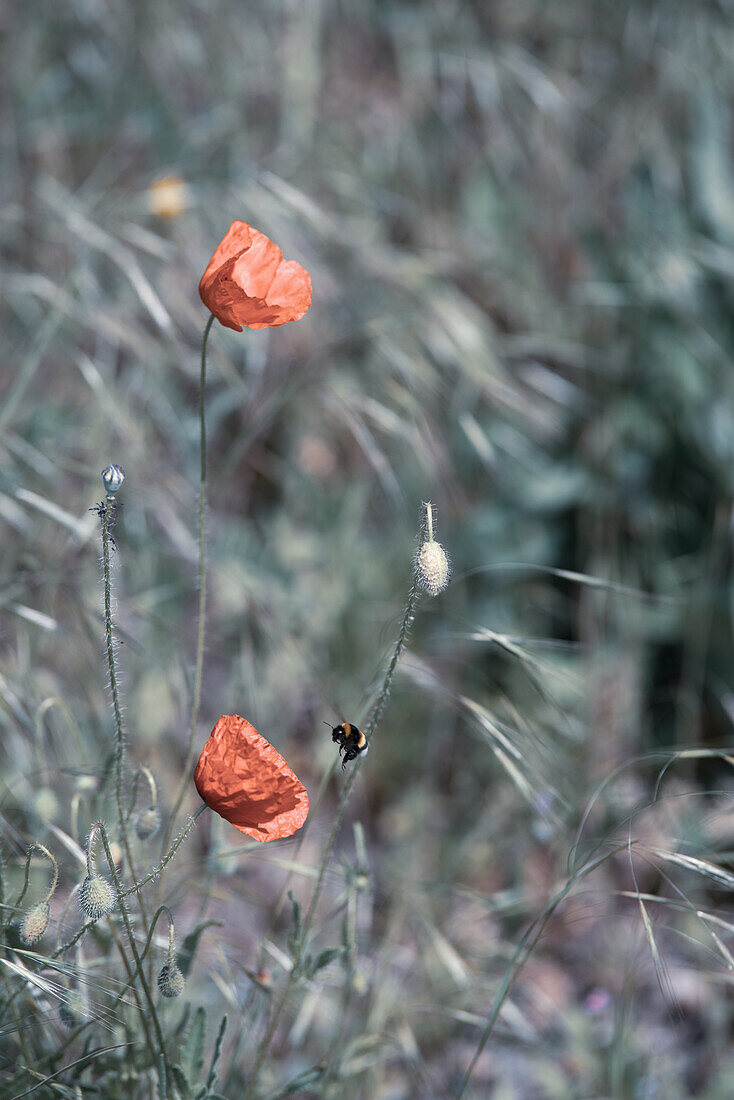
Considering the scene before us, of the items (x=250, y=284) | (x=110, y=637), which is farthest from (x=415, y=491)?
(x=110, y=637)

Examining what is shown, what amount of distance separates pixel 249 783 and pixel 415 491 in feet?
5.77

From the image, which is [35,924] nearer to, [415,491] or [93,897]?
[93,897]

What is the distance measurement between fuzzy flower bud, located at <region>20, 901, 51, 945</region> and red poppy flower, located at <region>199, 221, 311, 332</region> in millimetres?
665

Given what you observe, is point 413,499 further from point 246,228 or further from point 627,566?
point 246,228

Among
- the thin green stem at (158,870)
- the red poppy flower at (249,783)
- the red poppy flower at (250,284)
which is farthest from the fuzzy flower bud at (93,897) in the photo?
the red poppy flower at (250,284)

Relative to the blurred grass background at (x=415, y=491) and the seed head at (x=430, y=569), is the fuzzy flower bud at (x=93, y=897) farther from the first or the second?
the seed head at (x=430, y=569)

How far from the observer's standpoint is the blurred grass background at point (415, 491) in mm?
1745

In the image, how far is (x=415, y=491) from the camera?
104 inches

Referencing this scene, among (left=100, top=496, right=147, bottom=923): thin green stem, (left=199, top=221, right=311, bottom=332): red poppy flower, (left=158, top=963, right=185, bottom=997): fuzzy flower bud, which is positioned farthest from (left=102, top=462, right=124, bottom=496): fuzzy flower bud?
(left=158, top=963, right=185, bottom=997): fuzzy flower bud

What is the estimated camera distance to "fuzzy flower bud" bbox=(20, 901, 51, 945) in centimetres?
99

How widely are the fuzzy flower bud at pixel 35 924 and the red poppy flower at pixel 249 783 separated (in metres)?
0.21

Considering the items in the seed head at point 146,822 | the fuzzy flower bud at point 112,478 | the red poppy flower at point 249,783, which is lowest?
the seed head at point 146,822

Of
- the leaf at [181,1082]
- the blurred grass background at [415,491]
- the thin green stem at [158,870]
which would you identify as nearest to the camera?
the thin green stem at [158,870]

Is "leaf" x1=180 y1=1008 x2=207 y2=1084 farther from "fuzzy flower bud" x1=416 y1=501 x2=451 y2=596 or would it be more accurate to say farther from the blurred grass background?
"fuzzy flower bud" x1=416 y1=501 x2=451 y2=596
